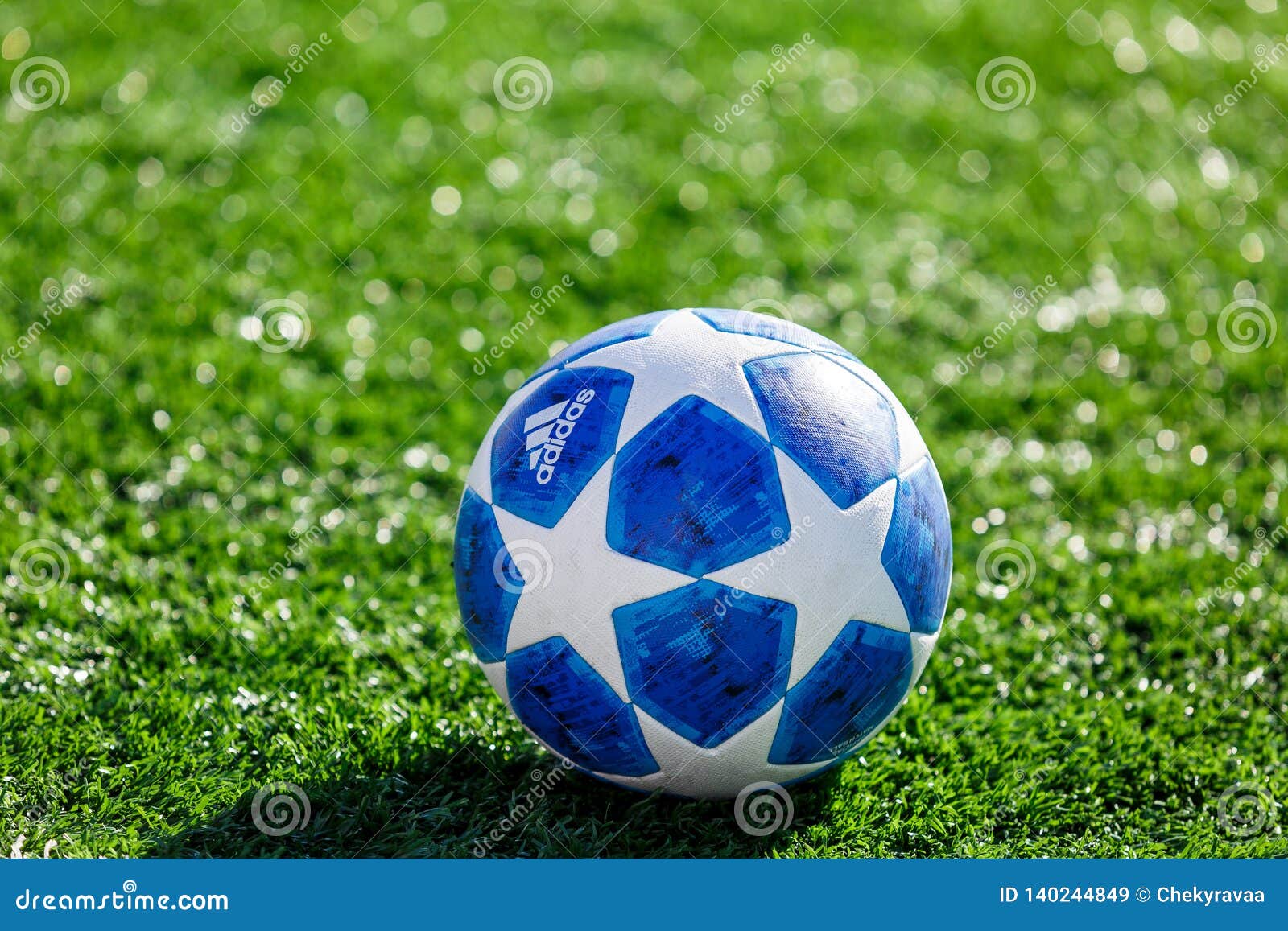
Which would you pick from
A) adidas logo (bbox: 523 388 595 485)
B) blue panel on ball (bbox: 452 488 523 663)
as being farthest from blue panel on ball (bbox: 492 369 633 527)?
blue panel on ball (bbox: 452 488 523 663)

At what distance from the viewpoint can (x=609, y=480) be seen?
13.1ft

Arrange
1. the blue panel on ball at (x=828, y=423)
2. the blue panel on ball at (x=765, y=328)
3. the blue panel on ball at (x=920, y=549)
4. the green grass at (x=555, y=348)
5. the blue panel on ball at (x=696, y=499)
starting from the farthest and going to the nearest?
the green grass at (x=555, y=348) → the blue panel on ball at (x=765, y=328) → the blue panel on ball at (x=920, y=549) → the blue panel on ball at (x=828, y=423) → the blue panel on ball at (x=696, y=499)

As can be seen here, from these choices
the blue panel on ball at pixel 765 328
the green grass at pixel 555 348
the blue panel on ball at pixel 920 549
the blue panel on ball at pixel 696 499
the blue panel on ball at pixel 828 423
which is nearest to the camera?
the blue panel on ball at pixel 696 499

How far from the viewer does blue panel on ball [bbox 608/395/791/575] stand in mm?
3898

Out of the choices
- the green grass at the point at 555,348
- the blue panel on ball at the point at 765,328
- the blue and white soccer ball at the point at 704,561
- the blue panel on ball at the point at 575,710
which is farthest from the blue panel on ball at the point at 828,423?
the green grass at the point at 555,348

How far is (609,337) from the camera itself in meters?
4.40

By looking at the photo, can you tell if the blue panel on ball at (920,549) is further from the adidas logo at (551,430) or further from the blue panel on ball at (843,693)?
the adidas logo at (551,430)

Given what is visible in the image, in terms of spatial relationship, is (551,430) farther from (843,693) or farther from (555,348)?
(555,348)

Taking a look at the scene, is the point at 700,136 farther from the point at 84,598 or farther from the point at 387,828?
the point at 387,828

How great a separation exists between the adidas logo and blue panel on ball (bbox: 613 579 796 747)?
50 centimetres

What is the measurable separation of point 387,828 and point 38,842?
1048 mm

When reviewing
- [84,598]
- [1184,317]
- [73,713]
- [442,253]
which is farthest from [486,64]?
[73,713]

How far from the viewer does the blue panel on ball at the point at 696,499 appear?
3.90m

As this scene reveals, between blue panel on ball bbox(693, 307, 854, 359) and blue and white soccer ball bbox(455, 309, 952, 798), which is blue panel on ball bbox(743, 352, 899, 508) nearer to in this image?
blue and white soccer ball bbox(455, 309, 952, 798)
